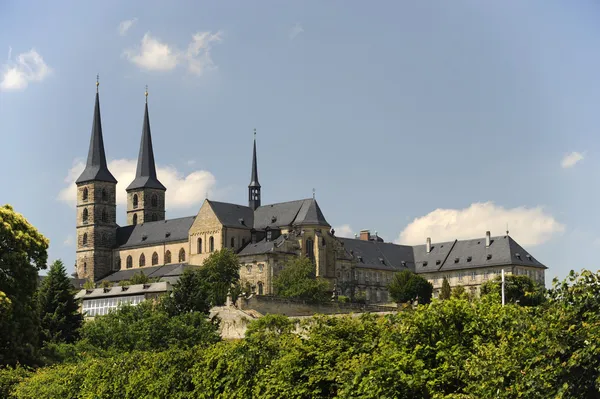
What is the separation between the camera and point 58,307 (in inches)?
2899

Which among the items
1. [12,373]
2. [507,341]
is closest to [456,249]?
[12,373]

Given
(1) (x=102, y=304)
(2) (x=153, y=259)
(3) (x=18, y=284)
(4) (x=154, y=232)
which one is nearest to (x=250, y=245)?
(2) (x=153, y=259)

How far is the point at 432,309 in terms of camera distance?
19.2 meters

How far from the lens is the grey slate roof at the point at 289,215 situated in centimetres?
12519

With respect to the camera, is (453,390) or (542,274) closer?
(453,390)

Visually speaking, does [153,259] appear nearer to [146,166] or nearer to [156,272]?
[156,272]

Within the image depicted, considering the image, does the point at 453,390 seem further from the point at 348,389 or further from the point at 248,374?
the point at 248,374

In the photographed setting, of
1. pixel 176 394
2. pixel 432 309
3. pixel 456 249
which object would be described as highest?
pixel 456 249

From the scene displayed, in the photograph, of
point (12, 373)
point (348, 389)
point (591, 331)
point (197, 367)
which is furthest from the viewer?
point (12, 373)

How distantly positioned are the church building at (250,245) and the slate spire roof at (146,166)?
0.14m

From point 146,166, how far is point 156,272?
26.4m

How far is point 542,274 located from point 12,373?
339 ft

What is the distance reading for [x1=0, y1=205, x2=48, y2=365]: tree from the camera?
45.9 metres

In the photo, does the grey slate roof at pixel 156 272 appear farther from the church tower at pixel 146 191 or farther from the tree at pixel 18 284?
the tree at pixel 18 284
